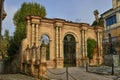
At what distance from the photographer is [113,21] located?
135 ft

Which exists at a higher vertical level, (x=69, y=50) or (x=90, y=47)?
(x=90, y=47)

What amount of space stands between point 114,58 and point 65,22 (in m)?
8.79

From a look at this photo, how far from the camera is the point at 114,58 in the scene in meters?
24.6

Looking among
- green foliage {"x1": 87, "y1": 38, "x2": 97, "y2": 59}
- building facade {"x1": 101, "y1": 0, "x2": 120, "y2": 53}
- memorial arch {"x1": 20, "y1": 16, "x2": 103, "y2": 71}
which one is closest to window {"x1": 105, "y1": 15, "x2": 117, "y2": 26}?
building facade {"x1": 101, "y1": 0, "x2": 120, "y2": 53}

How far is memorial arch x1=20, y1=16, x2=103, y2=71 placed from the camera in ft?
87.8

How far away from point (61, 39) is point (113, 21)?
1642 centimetres

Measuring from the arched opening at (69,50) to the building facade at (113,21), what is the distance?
964 centimetres

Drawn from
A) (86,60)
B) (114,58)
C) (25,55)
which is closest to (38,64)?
(25,55)

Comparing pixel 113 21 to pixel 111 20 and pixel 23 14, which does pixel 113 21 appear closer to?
pixel 111 20

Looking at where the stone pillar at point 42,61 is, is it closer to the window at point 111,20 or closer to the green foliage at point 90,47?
the green foliage at point 90,47

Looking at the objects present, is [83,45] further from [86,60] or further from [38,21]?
[38,21]

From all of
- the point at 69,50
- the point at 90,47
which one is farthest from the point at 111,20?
the point at 69,50

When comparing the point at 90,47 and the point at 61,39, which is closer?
the point at 61,39

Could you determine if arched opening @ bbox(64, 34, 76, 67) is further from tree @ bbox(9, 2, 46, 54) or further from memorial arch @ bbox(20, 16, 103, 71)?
tree @ bbox(9, 2, 46, 54)
